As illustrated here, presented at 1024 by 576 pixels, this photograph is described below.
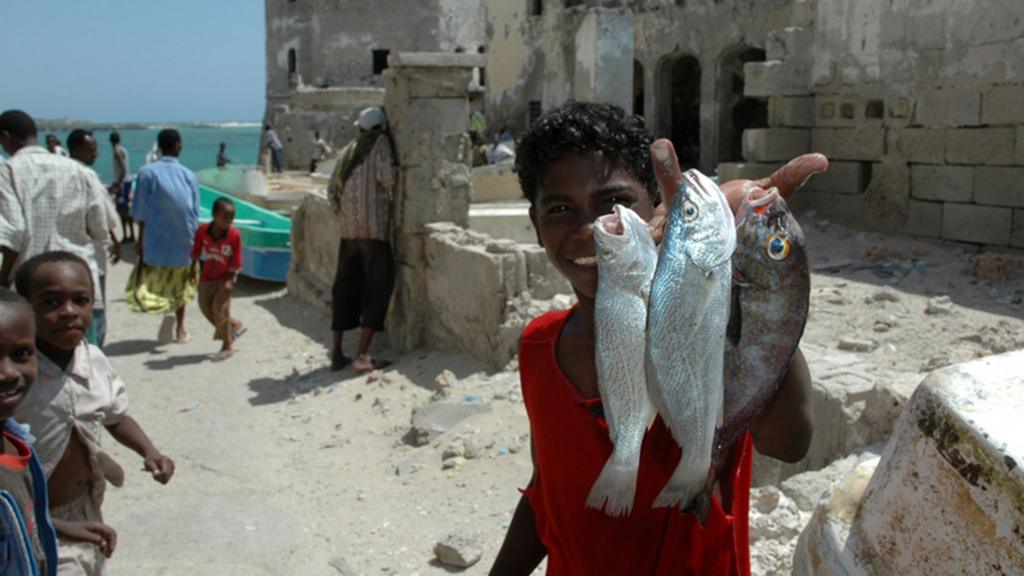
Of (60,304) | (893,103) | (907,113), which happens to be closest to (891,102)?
(893,103)

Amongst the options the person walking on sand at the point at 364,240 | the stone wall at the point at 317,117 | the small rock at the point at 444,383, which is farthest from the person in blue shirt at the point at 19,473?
the stone wall at the point at 317,117

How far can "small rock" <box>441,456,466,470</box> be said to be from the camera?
189 inches

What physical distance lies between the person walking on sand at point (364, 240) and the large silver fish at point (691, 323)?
5.94 m

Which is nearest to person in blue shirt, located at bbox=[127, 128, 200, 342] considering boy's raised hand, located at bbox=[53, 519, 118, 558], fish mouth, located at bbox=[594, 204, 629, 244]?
boy's raised hand, located at bbox=[53, 519, 118, 558]

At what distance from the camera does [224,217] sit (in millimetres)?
7523

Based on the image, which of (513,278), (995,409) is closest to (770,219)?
(995,409)

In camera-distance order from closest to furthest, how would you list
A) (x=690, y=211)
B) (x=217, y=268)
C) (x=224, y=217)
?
(x=690, y=211) < (x=224, y=217) < (x=217, y=268)

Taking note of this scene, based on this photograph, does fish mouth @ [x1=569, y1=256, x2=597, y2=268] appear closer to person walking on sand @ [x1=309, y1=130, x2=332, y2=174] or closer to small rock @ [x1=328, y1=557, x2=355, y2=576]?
small rock @ [x1=328, y1=557, x2=355, y2=576]

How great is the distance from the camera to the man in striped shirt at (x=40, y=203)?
4969 mm

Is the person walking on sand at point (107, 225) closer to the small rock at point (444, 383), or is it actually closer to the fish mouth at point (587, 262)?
the small rock at point (444, 383)

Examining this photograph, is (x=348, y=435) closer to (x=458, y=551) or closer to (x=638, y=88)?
(x=458, y=551)

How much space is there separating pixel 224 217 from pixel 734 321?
6.98 metres

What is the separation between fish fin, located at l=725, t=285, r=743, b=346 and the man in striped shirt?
14.9 feet

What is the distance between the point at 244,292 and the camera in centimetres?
1052
